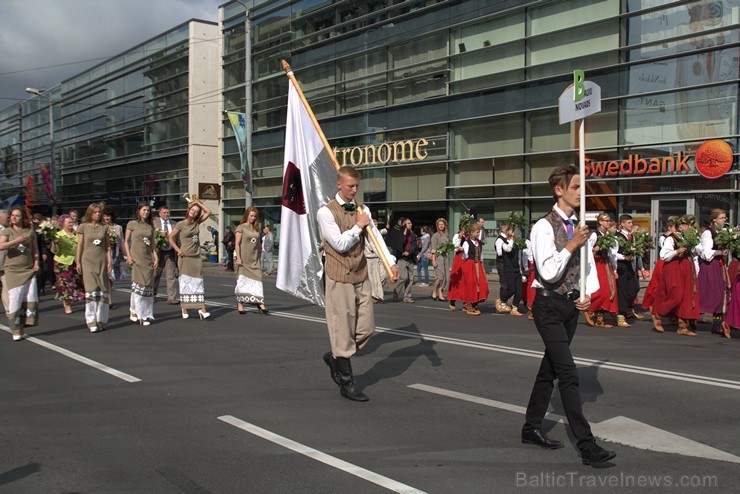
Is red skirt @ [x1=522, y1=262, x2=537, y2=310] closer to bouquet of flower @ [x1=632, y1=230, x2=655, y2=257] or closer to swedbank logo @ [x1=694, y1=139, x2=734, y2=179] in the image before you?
bouquet of flower @ [x1=632, y1=230, x2=655, y2=257]

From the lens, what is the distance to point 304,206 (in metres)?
7.27

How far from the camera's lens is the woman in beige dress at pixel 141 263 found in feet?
35.6

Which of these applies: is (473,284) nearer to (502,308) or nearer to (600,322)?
(502,308)

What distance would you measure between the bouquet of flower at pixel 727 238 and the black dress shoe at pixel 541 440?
22.7 ft

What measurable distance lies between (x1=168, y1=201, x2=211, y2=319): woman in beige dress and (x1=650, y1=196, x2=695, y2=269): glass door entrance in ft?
42.5

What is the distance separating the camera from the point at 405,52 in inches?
1050

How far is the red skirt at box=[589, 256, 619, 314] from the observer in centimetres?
1135

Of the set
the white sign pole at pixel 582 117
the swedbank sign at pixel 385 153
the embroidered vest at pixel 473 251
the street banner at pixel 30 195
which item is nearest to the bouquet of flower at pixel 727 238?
the embroidered vest at pixel 473 251

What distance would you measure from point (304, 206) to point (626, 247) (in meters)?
7.04

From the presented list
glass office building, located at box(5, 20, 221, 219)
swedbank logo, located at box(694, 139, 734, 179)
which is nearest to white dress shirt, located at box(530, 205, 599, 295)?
swedbank logo, located at box(694, 139, 734, 179)

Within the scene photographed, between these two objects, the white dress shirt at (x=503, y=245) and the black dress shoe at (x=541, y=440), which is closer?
the black dress shoe at (x=541, y=440)

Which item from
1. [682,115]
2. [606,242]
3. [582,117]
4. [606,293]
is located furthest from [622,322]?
[682,115]

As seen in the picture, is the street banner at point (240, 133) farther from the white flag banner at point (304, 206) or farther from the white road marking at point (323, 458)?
the white road marking at point (323, 458)

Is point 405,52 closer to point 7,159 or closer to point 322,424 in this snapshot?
point 322,424
